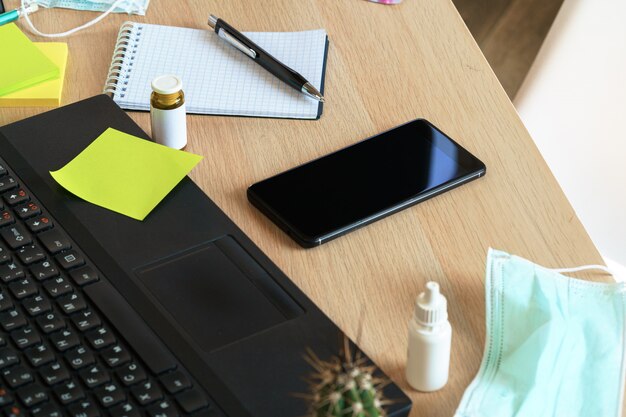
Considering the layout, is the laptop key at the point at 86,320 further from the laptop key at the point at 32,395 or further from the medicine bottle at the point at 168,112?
the medicine bottle at the point at 168,112

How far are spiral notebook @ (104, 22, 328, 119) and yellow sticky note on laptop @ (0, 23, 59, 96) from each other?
7 centimetres

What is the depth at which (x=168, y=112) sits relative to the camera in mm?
932

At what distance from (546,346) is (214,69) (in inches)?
20.1

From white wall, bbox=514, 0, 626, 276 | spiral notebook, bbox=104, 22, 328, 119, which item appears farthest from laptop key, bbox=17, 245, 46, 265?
white wall, bbox=514, 0, 626, 276

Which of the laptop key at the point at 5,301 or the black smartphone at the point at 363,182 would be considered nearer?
the laptop key at the point at 5,301

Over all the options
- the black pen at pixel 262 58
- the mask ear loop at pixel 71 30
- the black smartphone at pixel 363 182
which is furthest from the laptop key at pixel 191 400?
the mask ear loop at pixel 71 30

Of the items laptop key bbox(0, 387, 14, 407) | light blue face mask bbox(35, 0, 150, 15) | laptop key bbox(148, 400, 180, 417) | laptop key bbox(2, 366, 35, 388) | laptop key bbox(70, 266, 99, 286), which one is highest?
light blue face mask bbox(35, 0, 150, 15)

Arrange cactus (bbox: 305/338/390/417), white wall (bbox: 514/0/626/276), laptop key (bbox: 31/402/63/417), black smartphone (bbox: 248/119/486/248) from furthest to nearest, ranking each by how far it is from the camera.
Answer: white wall (bbox: 514/0/626/276) < black smartphone (bbox: 248/119/486/248) < laptop key (bbox: 31/402/63/417) < cactus (bbox: 305/338/390/417)

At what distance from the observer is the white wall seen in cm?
→ 123

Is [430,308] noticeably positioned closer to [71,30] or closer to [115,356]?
[115,356]

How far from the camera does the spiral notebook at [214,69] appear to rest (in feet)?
3.36

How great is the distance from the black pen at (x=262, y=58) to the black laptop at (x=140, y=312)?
204mm

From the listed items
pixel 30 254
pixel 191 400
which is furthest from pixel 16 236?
pixel 191 400

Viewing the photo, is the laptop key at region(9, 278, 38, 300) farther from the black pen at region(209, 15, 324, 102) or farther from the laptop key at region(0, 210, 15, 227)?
the black pen at region(209, 15, 324, 102)
